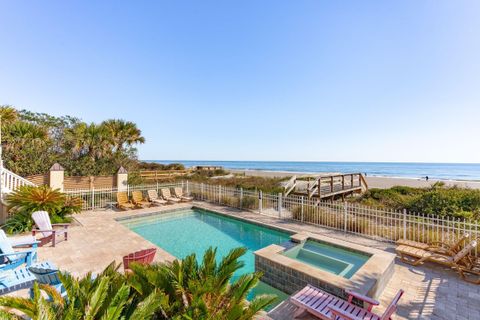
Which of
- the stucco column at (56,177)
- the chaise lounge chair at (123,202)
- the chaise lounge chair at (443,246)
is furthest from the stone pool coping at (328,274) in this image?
the stucco column at (56,177)

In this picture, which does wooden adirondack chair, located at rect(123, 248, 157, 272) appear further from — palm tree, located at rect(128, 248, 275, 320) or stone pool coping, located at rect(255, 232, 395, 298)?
stone pool coping, located at rect(255, 232, 395, 298)

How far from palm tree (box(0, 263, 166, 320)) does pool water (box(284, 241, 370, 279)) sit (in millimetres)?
4202

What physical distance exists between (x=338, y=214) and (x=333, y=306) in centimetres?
529

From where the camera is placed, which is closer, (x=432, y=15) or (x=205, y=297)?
(x=205, y=297)

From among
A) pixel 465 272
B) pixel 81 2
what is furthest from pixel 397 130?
pixel 81 2

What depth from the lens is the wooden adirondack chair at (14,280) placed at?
11.9 ft

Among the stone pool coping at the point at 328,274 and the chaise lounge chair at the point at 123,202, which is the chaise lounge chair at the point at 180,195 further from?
the stone pool coping at the point at 328,274

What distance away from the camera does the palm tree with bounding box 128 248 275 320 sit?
220cm

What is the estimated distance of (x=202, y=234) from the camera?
28.2 feet

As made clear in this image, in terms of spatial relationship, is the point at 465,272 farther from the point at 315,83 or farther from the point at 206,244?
the point at 315,83

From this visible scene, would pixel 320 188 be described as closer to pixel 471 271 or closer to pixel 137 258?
pixel 471 271

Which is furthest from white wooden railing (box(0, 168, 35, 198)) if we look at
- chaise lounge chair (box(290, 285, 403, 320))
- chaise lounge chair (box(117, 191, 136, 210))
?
chaise lounge chair (box(290, 285, 403, 320))

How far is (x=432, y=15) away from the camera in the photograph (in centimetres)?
848

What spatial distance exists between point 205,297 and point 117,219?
29.5ft
